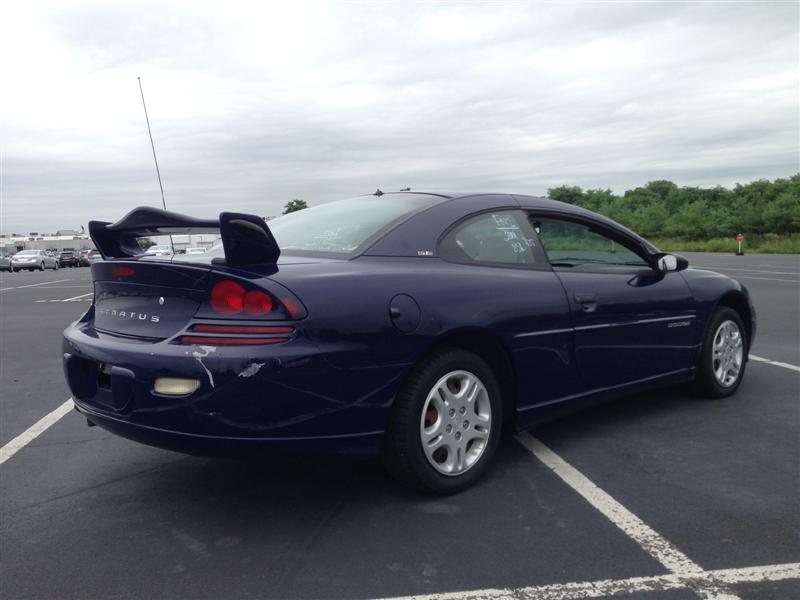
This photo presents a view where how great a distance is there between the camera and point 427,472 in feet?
10.6

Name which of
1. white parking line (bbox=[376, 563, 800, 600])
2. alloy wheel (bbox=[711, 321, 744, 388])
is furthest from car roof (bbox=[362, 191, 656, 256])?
white parking line (bbox=[376, 563, 800, 600])

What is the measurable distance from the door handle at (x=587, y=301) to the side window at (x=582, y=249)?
0.20 m

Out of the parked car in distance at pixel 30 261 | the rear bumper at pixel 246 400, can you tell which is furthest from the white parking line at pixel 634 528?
the parked car in distance at pixel 30 261

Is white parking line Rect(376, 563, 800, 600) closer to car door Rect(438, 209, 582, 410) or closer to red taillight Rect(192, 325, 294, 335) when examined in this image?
red taillight Rect(192, 325, 294, 335)

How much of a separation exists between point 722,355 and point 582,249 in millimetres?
1597

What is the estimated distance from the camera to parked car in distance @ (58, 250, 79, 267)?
172 ft

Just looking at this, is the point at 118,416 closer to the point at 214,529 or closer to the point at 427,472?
the point at 214,529

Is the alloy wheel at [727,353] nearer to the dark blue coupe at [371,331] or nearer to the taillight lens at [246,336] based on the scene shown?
the dark blue coupe at [371,331]

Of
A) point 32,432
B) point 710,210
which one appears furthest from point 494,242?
point 710,210

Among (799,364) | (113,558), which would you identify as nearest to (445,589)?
(113,558)

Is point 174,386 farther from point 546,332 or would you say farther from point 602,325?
point 602,325

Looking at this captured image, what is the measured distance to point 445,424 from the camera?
10.8 feet

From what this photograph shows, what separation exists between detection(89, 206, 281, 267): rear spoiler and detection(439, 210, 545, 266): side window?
0.92 meters

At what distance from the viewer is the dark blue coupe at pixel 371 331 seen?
2.83 meters
